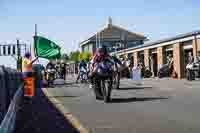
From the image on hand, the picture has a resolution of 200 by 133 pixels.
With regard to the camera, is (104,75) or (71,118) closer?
(71,118)

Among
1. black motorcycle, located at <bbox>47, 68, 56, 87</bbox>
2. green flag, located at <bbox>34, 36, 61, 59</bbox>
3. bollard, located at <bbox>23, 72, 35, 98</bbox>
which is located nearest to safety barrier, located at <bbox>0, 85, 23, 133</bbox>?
bollard, located at <bbox>23, 72, 35, 98</bbox>

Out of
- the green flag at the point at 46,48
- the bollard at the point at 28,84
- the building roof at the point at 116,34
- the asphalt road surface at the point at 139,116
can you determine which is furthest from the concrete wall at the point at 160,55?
the building roof at the point at 116,34

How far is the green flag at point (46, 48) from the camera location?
2298cm

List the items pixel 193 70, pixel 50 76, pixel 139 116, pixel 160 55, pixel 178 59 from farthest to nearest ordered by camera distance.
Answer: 1. pixel 160 55
2. pixel 178 59
3. pixel 193 70
4. pixel 50 76
5. pixel 139 116

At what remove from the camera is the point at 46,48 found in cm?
2380

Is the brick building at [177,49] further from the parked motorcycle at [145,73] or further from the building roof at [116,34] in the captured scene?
the building roof at [116,34]

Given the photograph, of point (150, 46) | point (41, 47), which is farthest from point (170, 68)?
point (41, 47)

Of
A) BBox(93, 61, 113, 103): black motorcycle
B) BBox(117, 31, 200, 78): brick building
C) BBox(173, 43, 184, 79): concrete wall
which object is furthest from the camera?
BBox(173, 43, 184, 79): concrete wall

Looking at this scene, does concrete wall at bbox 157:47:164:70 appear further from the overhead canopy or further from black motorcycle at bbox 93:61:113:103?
the overhead canopy

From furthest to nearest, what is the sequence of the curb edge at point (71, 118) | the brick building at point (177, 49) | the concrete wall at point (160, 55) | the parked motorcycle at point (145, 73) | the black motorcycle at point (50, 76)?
the concrete wall at point (160, 55) → the parked motorcycle at point (145, 73) → the brick building at point (177, 49) → the black motorcycle at point (50, 76) → the curb edge at point (71, 118)

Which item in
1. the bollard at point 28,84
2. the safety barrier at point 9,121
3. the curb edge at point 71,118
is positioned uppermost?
the bollard at point 28,84

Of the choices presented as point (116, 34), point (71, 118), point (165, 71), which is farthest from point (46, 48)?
point (116, 34)

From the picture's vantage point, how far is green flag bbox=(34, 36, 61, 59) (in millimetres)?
22975

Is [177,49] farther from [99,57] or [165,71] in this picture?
[99,57]
